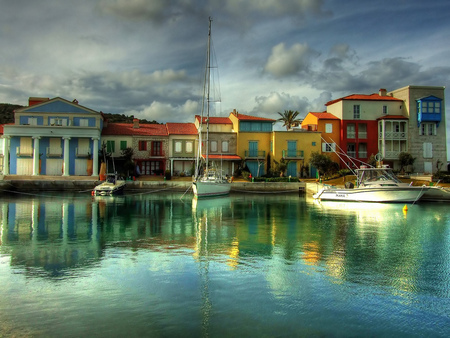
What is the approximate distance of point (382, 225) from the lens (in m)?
21.1

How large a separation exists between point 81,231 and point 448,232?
1795 centimetres

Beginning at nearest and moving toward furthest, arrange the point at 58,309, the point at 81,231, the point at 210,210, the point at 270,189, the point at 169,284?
the point at 58,309 < the point at 169,284 < the point at 81,231 < the point at 210,210 < the point at 270,189

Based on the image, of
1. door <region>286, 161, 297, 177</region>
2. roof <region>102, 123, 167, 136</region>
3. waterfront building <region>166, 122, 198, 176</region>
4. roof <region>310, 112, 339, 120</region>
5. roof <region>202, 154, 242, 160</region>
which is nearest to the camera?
roof <region>202, 154, 242, 160</region>

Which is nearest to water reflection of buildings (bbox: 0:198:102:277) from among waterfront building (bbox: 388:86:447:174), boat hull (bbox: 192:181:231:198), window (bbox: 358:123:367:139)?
boat hull (bbox: 192:181:231:198)

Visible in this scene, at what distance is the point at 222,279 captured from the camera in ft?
34.5

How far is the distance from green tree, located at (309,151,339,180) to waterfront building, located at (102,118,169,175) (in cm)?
1955

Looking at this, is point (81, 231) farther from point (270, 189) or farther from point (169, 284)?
point (270, 189)

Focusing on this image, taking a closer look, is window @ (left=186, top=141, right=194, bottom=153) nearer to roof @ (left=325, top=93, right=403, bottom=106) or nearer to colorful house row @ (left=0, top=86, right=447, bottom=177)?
colorful house row @ (left=0, top=86, right=447, bottom=177)

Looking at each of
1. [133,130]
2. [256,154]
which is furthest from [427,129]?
[133,130]

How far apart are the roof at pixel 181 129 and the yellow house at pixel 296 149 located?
11.4 meters

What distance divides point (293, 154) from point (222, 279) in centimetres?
4023

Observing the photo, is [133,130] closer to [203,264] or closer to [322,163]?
[322,163]

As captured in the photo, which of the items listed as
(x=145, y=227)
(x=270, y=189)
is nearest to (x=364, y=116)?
(x=270, y=189)

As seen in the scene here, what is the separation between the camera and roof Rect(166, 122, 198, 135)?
51812 mm
